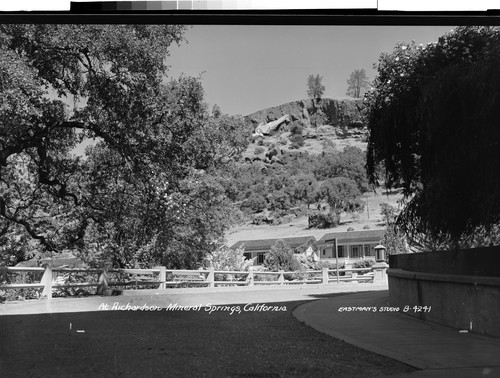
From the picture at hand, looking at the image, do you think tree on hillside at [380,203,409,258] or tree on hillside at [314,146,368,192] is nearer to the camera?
tree on hillside at [314,146,368,192]

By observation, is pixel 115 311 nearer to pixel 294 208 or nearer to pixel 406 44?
pixel 294 208

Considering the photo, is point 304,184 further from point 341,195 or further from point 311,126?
point 311,126

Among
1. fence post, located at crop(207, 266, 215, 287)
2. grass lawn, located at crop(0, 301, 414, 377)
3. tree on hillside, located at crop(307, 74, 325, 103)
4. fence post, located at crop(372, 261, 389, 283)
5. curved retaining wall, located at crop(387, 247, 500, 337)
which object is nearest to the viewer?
grass lawn, located at crop(0, 301, 414, 377)

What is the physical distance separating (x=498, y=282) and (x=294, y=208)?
63.5 inches

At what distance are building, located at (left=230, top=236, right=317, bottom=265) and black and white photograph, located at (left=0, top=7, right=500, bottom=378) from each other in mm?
17

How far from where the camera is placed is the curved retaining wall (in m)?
4.32

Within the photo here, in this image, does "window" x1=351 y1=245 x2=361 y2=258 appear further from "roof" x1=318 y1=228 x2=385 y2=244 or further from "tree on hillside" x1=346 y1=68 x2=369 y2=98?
"tree on hillside" x1=346 y1=68 x2=369 y2=98

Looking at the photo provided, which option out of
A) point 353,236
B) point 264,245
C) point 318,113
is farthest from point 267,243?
point 318,113

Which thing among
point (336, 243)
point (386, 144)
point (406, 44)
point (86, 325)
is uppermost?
point (406, 44)

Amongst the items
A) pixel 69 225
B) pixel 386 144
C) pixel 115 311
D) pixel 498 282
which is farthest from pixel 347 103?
pixel 69 225

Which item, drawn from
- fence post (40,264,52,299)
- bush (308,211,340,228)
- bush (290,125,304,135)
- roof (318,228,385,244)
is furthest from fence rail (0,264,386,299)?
bush (290,125,304,135)

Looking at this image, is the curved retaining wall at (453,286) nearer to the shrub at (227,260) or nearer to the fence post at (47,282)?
the shrub at (227,260)

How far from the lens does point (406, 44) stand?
4.26 metres

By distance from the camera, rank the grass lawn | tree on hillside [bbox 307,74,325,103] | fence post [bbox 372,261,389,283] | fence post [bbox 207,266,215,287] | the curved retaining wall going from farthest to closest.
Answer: fence post [bbox 207,266,215,287]
fence post [bbox 372,261,389,283]
the curved retaining wall
tree on hillside [bbox 307,74,325,103]
the grass lawn
